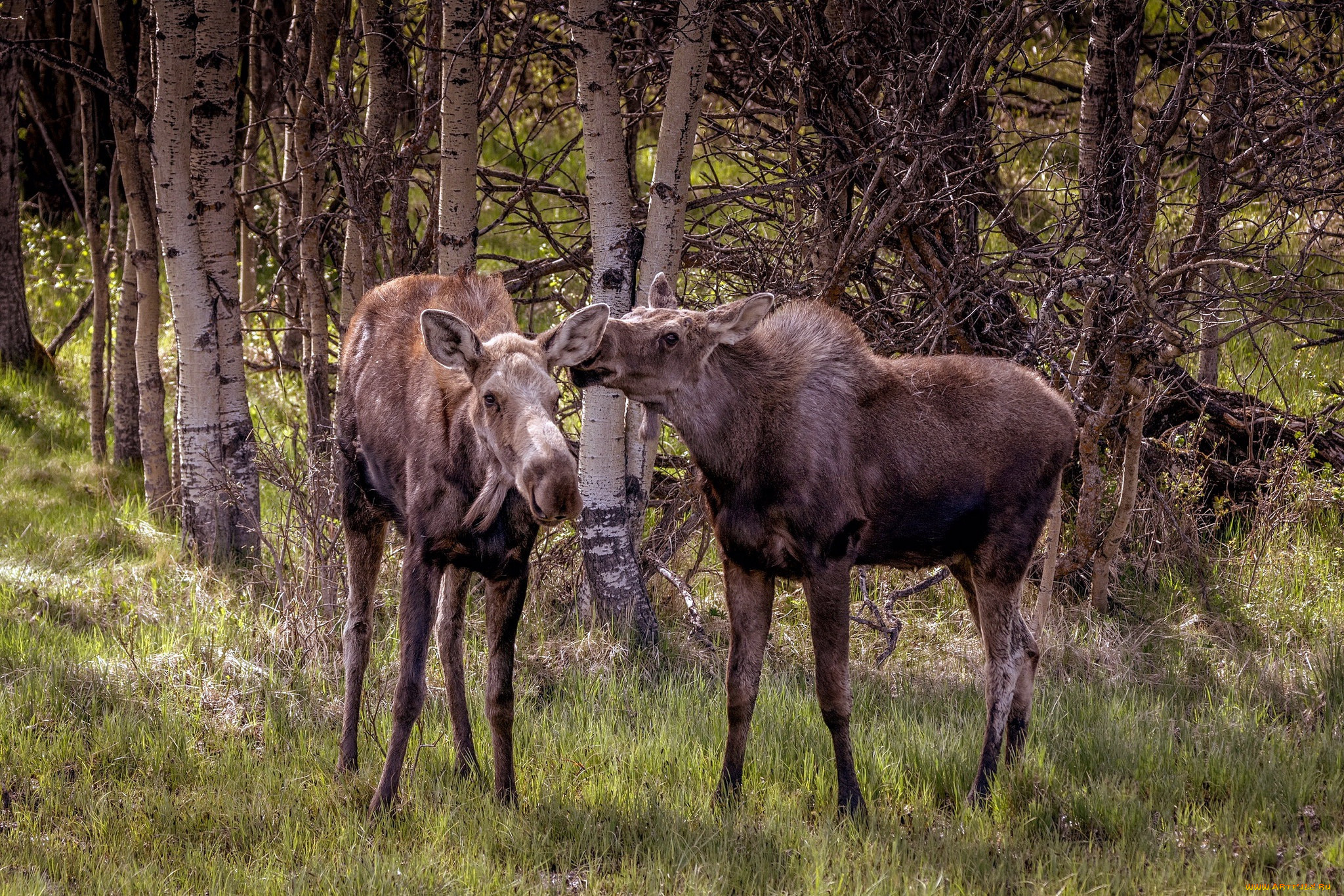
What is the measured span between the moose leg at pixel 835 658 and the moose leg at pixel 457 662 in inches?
61.0

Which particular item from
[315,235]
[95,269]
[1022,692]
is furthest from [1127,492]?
[95,269]

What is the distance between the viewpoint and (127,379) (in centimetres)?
1002

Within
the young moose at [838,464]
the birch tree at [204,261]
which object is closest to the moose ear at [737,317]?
the young moose at [838,464]

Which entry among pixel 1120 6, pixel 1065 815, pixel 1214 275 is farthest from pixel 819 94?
pixel 1065 815

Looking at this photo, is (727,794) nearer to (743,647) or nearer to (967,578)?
(743,647)

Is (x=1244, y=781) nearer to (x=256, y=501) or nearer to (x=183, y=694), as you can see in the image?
(x=183, y=694)

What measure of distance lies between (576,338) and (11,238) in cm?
957

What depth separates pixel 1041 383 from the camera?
545cm

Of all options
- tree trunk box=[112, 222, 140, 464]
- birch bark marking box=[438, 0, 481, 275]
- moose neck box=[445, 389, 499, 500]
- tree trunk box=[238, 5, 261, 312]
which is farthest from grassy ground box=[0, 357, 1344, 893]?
tree trunk box=[238, 5, 261, 312]

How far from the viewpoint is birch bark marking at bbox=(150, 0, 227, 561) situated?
7.16m

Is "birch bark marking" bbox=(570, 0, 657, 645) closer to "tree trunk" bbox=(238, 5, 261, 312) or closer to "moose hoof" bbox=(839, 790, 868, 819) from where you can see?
"moose hoof" bbox=(839, 790, 868, 819)

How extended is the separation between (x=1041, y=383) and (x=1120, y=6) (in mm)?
2455

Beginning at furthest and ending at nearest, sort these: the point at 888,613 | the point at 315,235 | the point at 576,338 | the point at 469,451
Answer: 1. the point at 315,235
2. the point at 888,613
3. the point at 469,451
4. the point at 576,338

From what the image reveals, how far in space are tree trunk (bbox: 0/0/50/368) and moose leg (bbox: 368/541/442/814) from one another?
25.5ft
